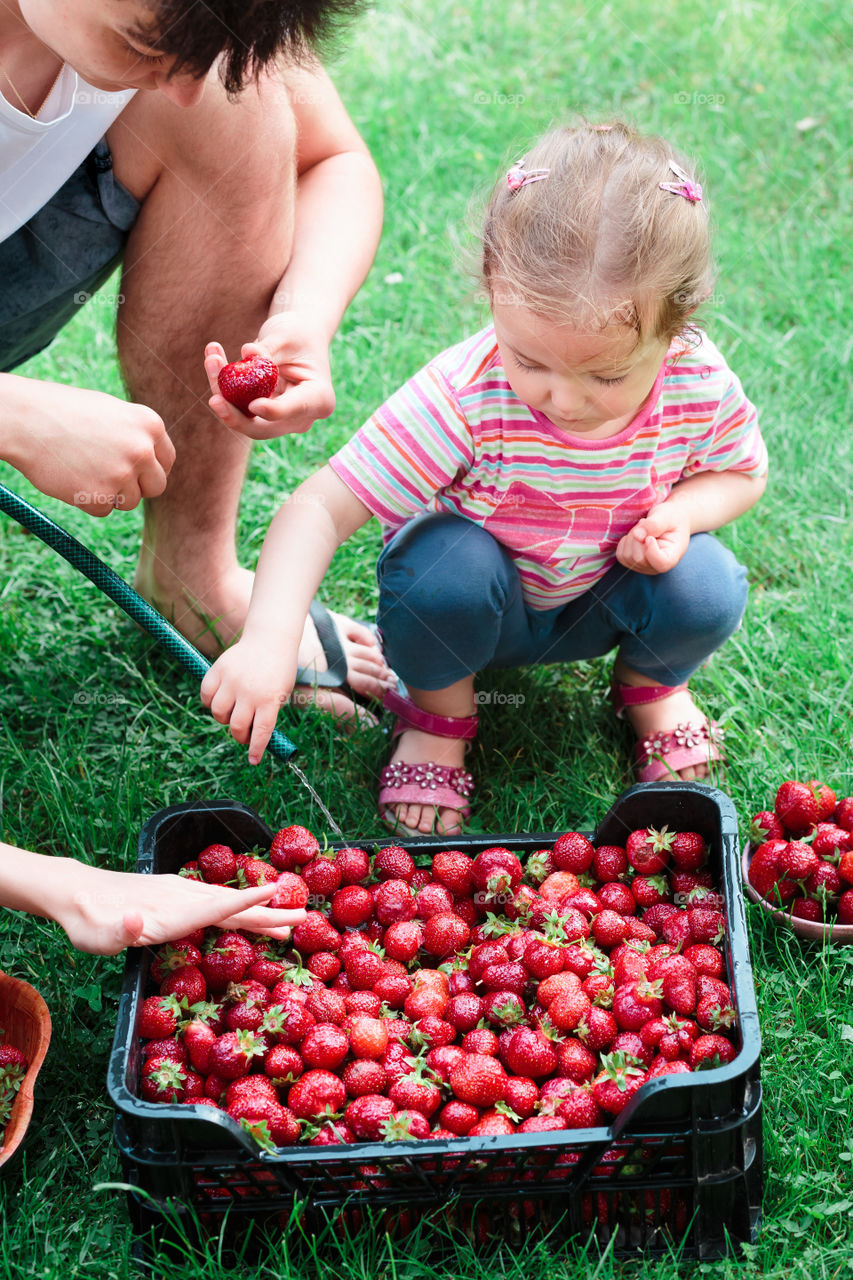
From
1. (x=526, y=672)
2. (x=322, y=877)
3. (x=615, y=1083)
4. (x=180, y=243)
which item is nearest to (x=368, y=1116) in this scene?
(x=615, y=1083)

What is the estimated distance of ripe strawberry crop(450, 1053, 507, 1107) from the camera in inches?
56.7

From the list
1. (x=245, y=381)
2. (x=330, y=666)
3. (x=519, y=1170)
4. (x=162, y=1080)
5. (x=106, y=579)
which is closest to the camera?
(x=519, y=1170)

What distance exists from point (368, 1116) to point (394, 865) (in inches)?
15.7

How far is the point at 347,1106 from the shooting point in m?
1.46

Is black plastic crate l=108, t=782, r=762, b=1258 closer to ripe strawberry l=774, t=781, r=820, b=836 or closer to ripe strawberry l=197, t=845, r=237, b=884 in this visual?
ripe strawberry l=197, t=845, r=237, b=884

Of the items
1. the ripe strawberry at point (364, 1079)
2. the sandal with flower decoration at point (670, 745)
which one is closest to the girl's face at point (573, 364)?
the sandal with flower decoration at point (670, 745)

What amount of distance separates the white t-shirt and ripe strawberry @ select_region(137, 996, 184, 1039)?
1081mm

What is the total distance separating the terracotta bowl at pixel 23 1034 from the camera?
1.48 meters

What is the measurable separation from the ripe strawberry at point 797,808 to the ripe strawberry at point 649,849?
21cm

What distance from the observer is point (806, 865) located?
1.76 m

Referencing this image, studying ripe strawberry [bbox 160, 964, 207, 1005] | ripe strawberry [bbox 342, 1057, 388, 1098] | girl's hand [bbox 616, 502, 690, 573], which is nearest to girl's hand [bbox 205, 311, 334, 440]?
girl's hand [bbox 616, 502, 690, 573]

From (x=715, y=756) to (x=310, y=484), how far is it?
0.79 metres

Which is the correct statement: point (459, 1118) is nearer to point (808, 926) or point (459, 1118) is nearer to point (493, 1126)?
point (493, 1126)

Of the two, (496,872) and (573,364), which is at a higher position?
(573,364)
